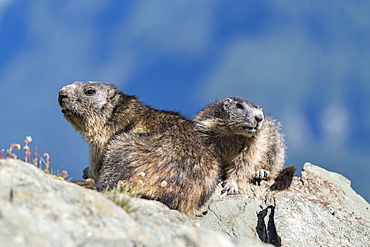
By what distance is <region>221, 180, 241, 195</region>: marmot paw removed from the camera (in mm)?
10753

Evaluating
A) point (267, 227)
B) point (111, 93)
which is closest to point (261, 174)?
point (267, 227)

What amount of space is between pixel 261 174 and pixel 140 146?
454 centimetres

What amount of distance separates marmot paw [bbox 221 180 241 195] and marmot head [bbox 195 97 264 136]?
4.30ft

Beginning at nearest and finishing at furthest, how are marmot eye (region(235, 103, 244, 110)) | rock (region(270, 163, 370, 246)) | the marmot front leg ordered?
rock (region(270, 163, 370, 246)), the marmot front leg, marmot eye (region(235, 103, 244, 110))

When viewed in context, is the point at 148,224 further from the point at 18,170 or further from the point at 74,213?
the point at 18,170

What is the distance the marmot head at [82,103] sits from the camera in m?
9.50

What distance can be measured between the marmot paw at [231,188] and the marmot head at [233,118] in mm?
1311

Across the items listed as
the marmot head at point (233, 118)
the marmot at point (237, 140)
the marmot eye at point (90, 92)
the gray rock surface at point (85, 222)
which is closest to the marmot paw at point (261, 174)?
the marmot at point (237, 140)

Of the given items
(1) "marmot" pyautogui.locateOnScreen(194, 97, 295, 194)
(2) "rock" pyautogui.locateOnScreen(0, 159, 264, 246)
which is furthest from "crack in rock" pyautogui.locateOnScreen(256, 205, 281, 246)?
(2) "rock" pyautogui.locateOnScreen(0, 159, 264, 246)


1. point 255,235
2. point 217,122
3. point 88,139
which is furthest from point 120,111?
point 255,235

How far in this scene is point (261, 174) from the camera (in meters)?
11.8

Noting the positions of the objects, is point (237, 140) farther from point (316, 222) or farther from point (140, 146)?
point (140, 146)

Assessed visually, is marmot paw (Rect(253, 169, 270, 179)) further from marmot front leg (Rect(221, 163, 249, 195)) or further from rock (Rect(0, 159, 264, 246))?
rock (Rect(0, 159, 264, 246))

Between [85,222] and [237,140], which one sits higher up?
[237,140]
